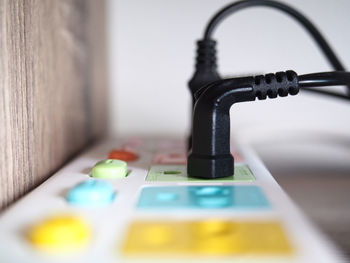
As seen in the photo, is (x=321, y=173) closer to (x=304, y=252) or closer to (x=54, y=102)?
(x=54, y=102)

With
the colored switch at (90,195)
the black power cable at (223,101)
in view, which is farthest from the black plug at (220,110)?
→ the colored switch at (90,195)

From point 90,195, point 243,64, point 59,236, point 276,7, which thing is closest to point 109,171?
point 90,195

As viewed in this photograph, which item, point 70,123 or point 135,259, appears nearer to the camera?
point 135,259

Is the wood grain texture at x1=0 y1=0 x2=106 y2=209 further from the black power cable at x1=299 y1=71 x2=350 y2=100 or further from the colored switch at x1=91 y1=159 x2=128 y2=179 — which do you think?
the black power cable at x1=299 y1=71 x2=350 y2=100

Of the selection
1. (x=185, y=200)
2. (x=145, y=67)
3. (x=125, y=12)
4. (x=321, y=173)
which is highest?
(x=125, y=12)

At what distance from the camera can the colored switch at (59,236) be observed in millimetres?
317

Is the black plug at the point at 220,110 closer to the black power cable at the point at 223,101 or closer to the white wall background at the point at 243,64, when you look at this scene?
the black power cable at the point at 223,101

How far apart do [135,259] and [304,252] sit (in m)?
0.12

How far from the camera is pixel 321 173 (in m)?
1.09

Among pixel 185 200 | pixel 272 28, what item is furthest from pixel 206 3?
pixel 185 200

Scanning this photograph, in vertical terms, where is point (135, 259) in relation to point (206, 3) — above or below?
below

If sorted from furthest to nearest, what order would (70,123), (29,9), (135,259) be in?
(70,123) < (29,9) < (135,259)

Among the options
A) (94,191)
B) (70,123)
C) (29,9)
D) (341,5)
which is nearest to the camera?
(94,191)

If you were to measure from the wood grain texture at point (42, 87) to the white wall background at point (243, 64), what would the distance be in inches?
7.0
